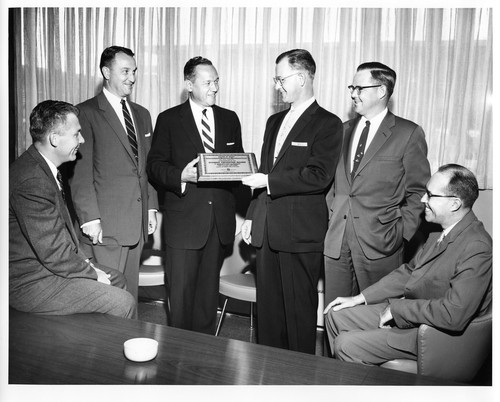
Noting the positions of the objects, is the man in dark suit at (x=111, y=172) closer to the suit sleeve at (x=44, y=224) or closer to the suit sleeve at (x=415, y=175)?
the suit sleeve at (x=44, y=224)

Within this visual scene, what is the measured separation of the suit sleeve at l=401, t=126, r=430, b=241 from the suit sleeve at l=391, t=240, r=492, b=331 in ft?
2.29

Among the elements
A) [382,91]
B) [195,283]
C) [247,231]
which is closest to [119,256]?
[195,283]

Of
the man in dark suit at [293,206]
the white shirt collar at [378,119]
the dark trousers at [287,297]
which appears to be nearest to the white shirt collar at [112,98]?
the man in dark suit at [293,206]

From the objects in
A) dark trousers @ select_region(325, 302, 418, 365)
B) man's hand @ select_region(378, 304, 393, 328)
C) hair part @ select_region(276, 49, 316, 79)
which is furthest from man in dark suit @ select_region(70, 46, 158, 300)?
man's hand @ select_region(378, 304, 393, 328)

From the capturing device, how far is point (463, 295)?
8.45 feet

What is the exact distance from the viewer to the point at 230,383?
2.14 m

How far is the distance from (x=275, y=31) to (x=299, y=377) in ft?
10.0

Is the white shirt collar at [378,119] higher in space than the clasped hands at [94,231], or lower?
higher

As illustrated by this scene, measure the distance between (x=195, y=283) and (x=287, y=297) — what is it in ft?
2.22

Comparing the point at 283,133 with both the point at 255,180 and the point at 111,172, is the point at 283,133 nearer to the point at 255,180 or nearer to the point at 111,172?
the point at 255,180

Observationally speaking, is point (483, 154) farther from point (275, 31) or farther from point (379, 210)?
point (275, 31)

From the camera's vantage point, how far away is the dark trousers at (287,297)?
11.8ft

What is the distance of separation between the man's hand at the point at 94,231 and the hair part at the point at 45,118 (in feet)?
2.42

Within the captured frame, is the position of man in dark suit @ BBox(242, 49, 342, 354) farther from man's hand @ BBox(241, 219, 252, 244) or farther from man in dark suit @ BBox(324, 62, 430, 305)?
man in dark suit @ BBox(324, 62, 430, 305)
